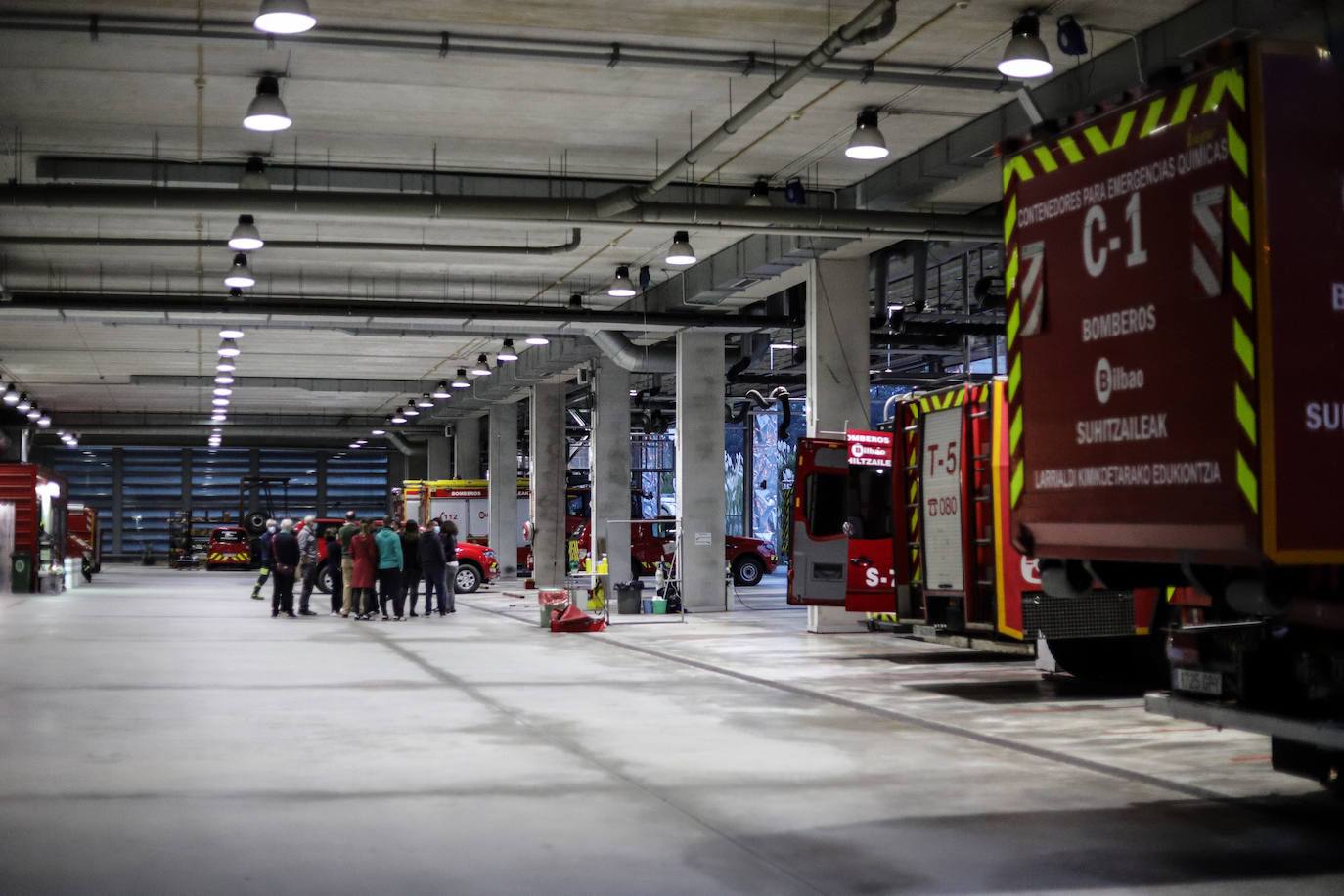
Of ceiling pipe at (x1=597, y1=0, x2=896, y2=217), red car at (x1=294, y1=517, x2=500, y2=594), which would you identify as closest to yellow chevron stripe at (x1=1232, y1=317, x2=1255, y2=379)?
ceiling pipe at (x1=597, y1=0, x2=896, y2=217)

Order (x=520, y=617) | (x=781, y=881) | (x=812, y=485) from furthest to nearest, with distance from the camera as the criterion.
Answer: (x=520, y=617) < (x=812, y=485) < (x=781, y=881)

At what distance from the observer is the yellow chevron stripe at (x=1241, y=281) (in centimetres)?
611

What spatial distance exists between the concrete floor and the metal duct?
1197 cm

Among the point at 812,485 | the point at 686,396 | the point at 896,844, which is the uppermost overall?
the point at 686,396

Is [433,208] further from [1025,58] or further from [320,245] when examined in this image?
[1025,58]

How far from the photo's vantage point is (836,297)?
Result: 21.1m

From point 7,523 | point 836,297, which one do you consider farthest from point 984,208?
point 7,523

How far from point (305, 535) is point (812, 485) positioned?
11795 millimetres

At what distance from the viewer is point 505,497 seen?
134 feet

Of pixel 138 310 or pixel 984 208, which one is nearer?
pixel 984 208

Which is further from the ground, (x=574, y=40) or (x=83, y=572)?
(x=574, y=40)

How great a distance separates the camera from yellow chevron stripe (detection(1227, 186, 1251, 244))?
6.14 meters

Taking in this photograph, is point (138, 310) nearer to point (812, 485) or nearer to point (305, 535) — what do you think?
point (305, 535)

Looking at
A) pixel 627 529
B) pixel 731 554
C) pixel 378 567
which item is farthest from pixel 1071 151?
pixel 731 554
